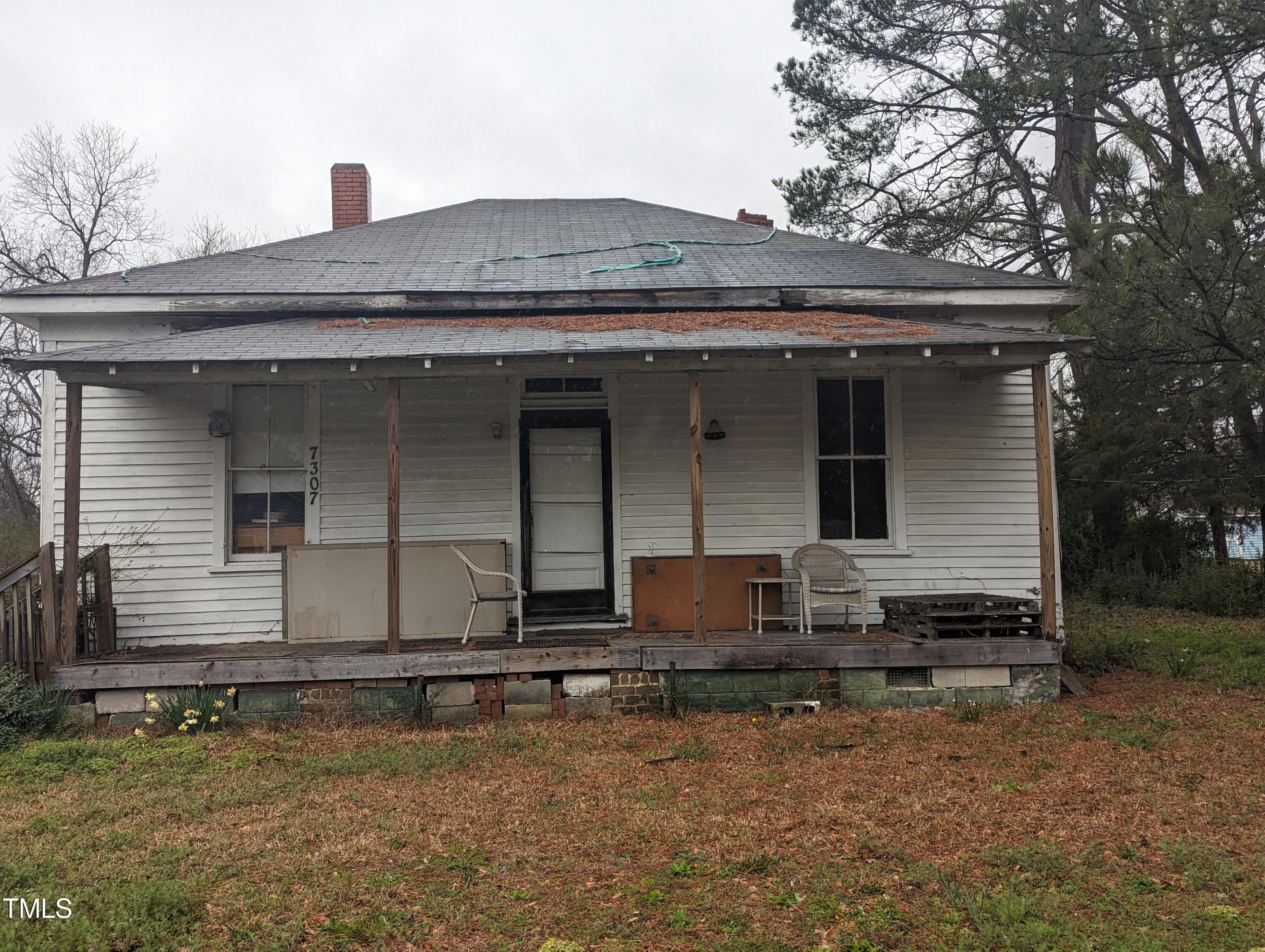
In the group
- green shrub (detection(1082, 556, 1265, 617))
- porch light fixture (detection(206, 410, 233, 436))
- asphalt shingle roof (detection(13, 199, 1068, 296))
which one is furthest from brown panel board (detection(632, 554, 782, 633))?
green shrub (detection(1082, 556, 1265, 617))

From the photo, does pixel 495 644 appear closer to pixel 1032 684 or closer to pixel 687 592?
pixel 687 592

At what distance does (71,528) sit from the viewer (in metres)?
7.30

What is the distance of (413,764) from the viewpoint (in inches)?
247

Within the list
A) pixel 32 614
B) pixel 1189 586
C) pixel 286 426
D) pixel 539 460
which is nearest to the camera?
pixel 32 614

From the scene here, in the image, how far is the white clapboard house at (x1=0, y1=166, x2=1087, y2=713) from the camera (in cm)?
852

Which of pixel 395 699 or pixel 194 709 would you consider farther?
pixel 395 699

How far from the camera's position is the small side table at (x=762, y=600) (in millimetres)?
8484

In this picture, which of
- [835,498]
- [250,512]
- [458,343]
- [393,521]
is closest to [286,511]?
[250,512]

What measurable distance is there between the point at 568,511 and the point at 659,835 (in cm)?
474

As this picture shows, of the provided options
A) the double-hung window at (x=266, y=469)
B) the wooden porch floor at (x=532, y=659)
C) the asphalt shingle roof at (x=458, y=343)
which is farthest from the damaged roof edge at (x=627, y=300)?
the wooden porch floor at (x=532, y=659)

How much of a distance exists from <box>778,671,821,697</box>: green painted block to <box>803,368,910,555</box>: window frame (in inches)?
73.0

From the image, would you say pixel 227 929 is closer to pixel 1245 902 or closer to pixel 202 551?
pixel 1245 902

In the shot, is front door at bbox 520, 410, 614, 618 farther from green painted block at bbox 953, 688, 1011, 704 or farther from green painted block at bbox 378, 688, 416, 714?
green painted block at bbox 953, 688, 1011, 704

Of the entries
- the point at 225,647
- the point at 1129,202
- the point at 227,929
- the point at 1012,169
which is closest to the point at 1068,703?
the point at 1129,202
